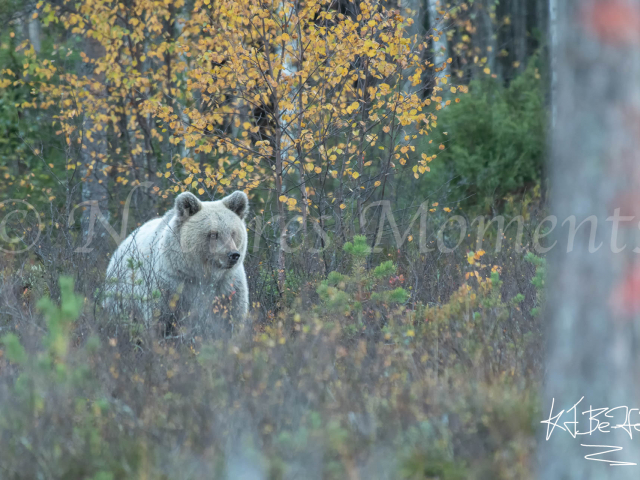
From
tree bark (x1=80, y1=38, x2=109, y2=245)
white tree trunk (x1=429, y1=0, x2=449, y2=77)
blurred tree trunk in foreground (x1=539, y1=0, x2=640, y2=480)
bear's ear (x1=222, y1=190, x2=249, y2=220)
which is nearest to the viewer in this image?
blurred tree trunk in foreground (x1=539, y1=0, x2=640, y2=480)

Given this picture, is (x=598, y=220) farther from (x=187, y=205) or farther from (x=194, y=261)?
(x=187, y=205)

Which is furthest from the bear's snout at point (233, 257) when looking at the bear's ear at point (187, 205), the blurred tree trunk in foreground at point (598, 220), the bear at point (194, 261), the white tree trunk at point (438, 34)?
the blurred tree trunk in foreground at point (598, 220)

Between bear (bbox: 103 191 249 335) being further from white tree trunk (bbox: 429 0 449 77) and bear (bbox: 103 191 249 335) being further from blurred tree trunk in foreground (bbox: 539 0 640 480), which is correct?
blurred tree trunk in foreground (bbox: 539 0 640 480)

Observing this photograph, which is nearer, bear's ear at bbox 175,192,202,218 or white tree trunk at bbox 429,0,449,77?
bear's ear at bbox 175,192,202,218

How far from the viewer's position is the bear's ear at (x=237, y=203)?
6312 mm

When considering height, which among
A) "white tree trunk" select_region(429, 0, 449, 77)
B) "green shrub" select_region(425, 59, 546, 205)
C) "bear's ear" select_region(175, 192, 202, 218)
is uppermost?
"white tree trunk" select_region(429, 0, 449, 77)

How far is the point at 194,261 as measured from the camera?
613 cm

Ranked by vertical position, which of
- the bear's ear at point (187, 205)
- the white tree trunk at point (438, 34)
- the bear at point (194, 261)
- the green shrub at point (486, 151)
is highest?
the white tree trunk at point (438, 34)

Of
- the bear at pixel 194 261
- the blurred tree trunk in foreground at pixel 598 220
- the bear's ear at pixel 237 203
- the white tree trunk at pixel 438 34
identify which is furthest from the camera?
the white tree trunk at pixel 438 34

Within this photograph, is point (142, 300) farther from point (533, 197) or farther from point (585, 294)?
point (533, 197)

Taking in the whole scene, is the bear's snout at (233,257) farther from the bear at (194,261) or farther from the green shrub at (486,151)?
the green shrub at (486,151)

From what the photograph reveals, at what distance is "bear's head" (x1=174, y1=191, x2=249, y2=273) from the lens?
19.8 feet

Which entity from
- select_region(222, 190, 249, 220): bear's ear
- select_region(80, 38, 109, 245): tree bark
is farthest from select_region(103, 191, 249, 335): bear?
select_region(80, 38, 109, 245): tree bark

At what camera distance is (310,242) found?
24.6ft
